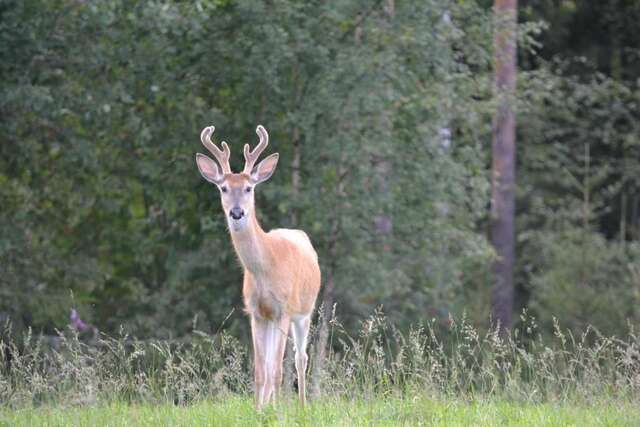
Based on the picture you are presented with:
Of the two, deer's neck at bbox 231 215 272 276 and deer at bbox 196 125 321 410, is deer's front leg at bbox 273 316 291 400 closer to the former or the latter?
deer at bbox 196 125 321 410

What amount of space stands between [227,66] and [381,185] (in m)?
1.98

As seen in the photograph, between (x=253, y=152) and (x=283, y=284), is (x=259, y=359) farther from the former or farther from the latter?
(x=253, y=152)

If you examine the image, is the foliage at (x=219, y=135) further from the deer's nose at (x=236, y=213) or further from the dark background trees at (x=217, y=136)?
the deer's nose at (x=236, y=213)

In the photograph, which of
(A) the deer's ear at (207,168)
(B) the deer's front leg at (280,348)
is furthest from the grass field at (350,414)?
(A) the deer's ear at (207,168)

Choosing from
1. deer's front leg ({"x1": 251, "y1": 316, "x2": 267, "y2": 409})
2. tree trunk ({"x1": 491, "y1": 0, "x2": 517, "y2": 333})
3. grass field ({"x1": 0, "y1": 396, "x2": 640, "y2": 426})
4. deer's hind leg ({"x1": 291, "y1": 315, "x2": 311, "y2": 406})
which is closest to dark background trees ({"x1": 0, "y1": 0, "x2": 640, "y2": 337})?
deer's hind leg ({"x1": 291, "y1": 315, "x2": 311, "y2": 406})

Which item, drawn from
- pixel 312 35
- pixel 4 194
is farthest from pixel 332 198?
pixel 4 194

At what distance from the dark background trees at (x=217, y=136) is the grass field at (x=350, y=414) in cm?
496

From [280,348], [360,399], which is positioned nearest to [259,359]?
[280,348]

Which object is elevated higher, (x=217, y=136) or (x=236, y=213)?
(x=217, y=136)

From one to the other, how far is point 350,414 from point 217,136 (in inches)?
247

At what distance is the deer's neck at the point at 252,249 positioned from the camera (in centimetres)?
910

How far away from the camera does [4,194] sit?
13.7 m

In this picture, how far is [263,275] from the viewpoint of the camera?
921 centimetres

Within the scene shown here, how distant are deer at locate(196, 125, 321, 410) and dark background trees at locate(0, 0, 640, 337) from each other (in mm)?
3263
